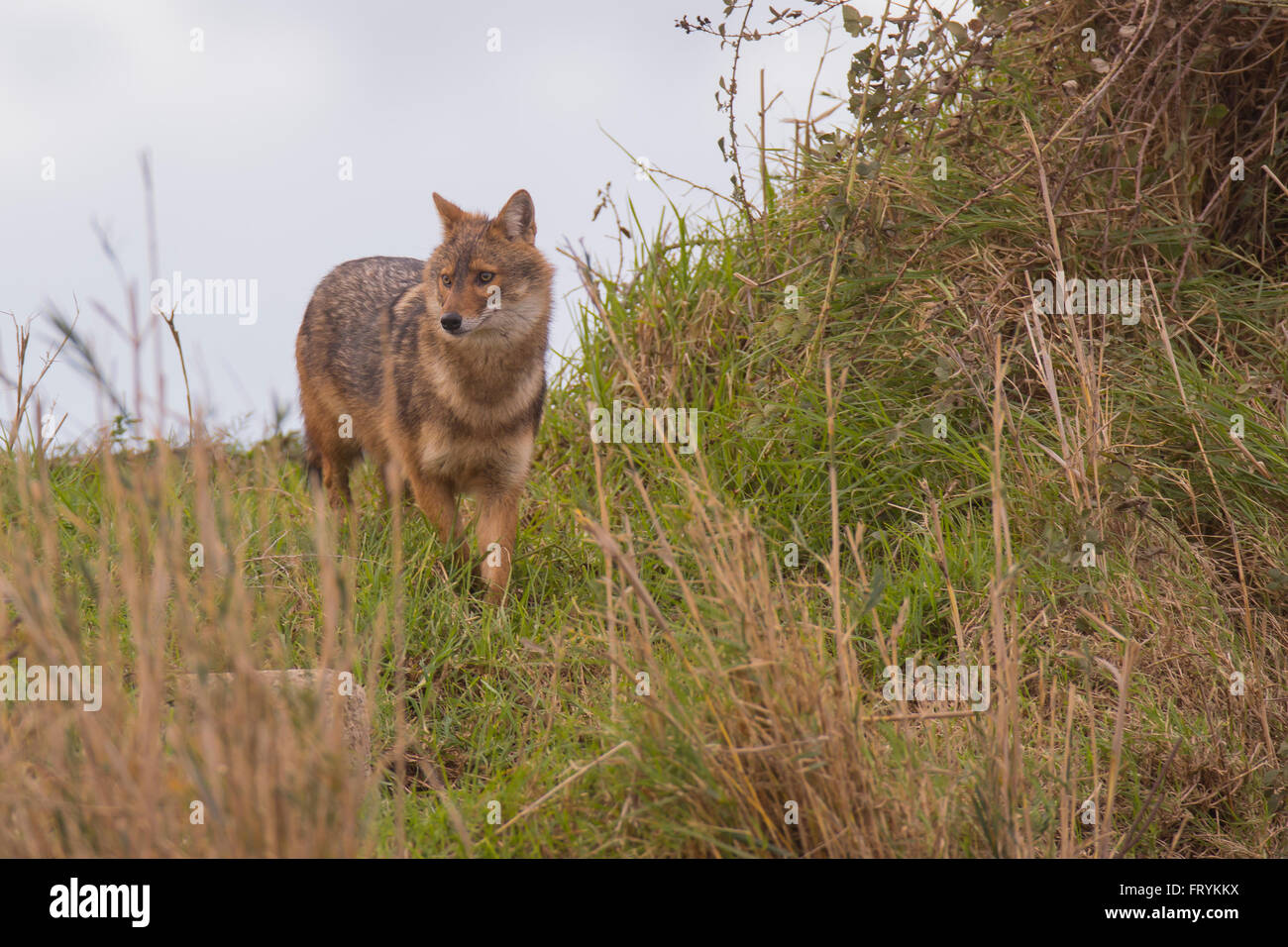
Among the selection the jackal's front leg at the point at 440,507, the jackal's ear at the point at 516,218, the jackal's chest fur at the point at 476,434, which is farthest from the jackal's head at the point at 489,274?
the jackal's front leg at the point at 440,507

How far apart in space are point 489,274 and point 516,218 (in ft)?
1.38

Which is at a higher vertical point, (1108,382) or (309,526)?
(1108,382)

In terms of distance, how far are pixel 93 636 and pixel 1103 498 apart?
3.80 m

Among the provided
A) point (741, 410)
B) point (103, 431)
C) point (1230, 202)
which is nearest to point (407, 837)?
point (103, 431)

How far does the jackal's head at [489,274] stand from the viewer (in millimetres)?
5348

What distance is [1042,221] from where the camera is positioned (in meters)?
5.61

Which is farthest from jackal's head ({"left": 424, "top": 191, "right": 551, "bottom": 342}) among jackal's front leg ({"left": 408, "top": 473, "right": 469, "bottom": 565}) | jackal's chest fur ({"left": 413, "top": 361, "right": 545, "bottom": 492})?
jackal's front leg ({"left": 408, "top": 473, "right": 469, "bottom": 565})

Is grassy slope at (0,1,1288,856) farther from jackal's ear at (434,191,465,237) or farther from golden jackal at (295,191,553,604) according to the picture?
jackal's ear at (434,191,465,237)

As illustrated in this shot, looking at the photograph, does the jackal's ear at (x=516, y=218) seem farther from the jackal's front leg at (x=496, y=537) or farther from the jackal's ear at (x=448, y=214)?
the jackal's front leg at (x=496, y=537)

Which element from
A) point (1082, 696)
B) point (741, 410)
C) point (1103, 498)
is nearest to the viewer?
point (1082, 696)

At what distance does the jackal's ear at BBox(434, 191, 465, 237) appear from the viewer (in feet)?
19.0
